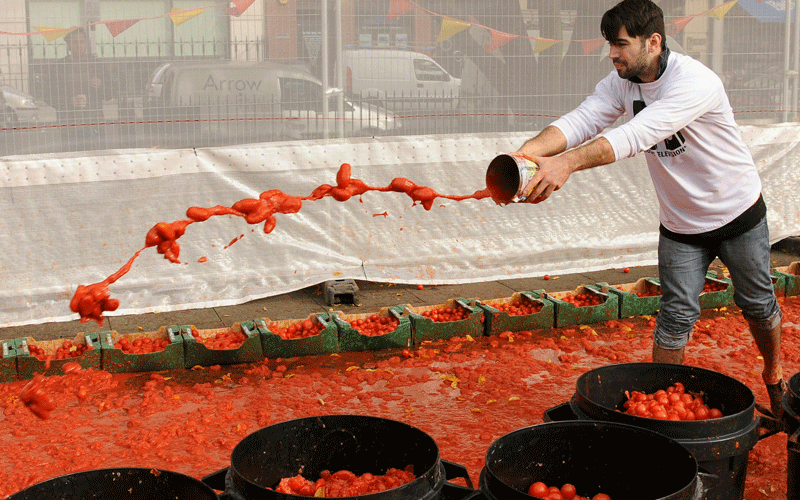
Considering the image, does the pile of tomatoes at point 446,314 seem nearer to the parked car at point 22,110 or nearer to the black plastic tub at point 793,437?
the black plastic tub at point 793,437

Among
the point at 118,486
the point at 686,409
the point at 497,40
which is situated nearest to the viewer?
the point at 118,486

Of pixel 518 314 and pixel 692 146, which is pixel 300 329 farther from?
pixel 692 146

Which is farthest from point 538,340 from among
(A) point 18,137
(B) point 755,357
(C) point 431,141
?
(A) point 18,137

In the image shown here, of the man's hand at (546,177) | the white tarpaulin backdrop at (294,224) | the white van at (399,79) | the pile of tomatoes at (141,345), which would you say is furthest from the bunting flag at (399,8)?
the man's hand at (546,177)

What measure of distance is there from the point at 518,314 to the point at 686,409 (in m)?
2.72

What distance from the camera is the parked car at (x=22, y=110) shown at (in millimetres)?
5516

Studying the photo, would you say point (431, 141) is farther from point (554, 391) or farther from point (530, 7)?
point (554, 391)

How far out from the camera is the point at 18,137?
18.2 ft

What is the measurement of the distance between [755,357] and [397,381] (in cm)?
234

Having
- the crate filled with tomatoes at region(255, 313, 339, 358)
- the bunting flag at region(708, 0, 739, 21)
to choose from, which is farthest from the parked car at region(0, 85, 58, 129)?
the bunting flag at region(708, 0, 739, 21)

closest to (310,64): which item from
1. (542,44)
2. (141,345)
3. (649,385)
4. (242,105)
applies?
(242,105)

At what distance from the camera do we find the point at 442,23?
630 centimetres

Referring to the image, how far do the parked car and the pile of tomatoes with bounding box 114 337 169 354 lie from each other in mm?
1731

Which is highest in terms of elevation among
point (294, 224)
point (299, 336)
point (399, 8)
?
point (399, 8)
